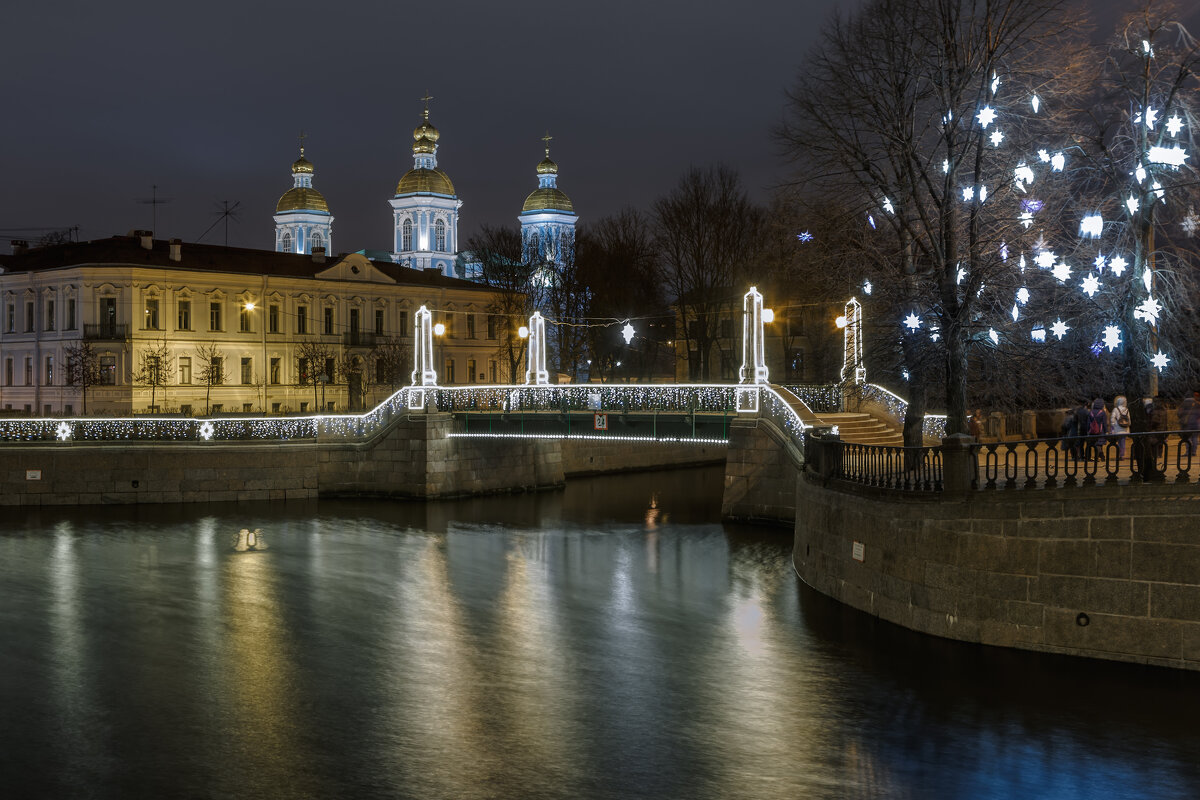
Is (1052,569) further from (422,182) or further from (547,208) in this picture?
(422,182)

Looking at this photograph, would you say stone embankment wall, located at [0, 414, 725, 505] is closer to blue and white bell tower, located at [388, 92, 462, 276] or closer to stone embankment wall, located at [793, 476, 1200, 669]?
stone embankment wall, located at [793, 476, 1200, 669]

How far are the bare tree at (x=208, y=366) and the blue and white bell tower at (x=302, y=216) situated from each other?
34.2 metres

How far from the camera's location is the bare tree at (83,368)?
56.4 m

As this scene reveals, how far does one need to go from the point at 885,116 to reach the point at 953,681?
1248 cm

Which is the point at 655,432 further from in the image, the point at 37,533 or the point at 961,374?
the point at 37,533

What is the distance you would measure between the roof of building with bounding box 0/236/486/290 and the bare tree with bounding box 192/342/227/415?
13.3ft

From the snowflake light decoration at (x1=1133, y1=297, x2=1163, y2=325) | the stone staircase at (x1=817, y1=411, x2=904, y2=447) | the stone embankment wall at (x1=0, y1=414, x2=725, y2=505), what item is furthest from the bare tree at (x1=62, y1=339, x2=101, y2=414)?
the snowflake light decoration at (x1=1133, y1=297, x2=1163, y2=325)

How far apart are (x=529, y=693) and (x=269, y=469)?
77.9 ft

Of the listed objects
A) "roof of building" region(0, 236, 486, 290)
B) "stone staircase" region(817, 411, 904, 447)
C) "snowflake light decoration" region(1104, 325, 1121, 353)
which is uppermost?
"roof of building" region(0, 236, 486, 290)

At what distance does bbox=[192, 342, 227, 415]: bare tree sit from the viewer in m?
62.1

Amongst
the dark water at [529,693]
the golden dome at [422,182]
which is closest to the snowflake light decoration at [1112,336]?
the dark water at [529,693]

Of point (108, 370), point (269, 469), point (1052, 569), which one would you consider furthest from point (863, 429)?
point (108, 370)

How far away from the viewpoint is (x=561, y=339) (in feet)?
207

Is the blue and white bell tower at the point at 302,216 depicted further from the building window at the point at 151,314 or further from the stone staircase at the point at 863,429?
the stone staircase at the point at 863,429
